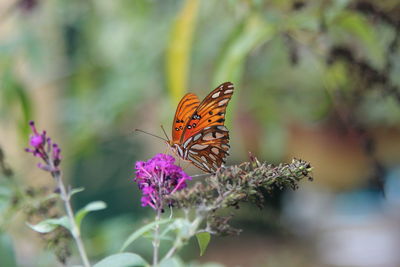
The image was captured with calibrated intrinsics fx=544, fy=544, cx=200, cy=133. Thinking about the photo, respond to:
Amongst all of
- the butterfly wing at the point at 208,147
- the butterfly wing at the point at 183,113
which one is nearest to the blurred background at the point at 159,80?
the butterfly wing at the point at 208,147

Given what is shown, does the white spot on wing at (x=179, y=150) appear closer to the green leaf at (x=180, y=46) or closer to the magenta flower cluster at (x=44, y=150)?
the magenta flower cluster at (x=44, y=150)

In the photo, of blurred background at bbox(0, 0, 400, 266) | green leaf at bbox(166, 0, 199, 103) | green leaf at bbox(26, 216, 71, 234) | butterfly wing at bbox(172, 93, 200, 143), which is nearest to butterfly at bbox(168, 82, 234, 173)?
butterfly wing at bbox(172, 93, 200, 143)

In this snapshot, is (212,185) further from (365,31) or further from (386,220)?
(386,220)

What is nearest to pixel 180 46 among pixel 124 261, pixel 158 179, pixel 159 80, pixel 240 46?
pixel 240 46

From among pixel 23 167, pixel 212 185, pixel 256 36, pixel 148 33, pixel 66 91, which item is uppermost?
pixel 66 91

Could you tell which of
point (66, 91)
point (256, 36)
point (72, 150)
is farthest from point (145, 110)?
point (256, 36)
